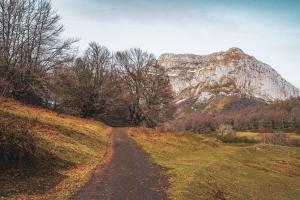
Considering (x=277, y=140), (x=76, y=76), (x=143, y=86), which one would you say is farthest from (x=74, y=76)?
(x=277, y=140)

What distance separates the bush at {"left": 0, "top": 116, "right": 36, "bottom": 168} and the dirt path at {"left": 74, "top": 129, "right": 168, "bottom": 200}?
4.48 m

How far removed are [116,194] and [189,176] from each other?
8965mm

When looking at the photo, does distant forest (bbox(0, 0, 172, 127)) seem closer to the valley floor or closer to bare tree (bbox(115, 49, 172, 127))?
bare tree (bbox(115, 49, 172, 127))

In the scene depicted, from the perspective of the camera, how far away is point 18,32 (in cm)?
5869

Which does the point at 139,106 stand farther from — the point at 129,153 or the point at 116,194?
the point at 116,194

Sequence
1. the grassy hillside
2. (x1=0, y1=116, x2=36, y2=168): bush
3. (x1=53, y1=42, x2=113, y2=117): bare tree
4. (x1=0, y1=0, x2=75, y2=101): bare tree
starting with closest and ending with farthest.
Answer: the grassy hillside
(x1=0, y1=116, x2=36, y2=168): bush
(x1=0, y1=0, x2=75, y2=101): bare tree
(x1=53, y1=42, x2=113, y2=117): bare tree

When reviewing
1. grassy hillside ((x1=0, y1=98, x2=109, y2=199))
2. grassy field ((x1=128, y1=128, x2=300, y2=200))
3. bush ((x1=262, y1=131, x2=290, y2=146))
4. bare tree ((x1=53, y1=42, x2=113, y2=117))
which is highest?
bare tree ((x1=53, y1=42, x2=113, y2=117))

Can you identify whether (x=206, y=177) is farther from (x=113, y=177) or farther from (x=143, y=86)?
(x=143, y=86)

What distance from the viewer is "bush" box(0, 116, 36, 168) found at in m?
22.0

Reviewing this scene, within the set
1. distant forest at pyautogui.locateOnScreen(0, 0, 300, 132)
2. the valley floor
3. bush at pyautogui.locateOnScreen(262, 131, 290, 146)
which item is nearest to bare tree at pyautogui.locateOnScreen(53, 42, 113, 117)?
distant forest at pyautogui.locateOnScreen(0, 0, 300, 132)

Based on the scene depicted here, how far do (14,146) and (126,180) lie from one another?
24.7 ft

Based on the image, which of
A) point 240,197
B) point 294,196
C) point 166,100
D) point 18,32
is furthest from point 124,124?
point 240,197

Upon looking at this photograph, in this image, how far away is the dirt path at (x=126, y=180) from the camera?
2083cm

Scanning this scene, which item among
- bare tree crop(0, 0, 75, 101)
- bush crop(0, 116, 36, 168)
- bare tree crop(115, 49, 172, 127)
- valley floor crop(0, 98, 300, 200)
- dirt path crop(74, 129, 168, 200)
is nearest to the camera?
valley floor crop(0, 98, 300, 200)
